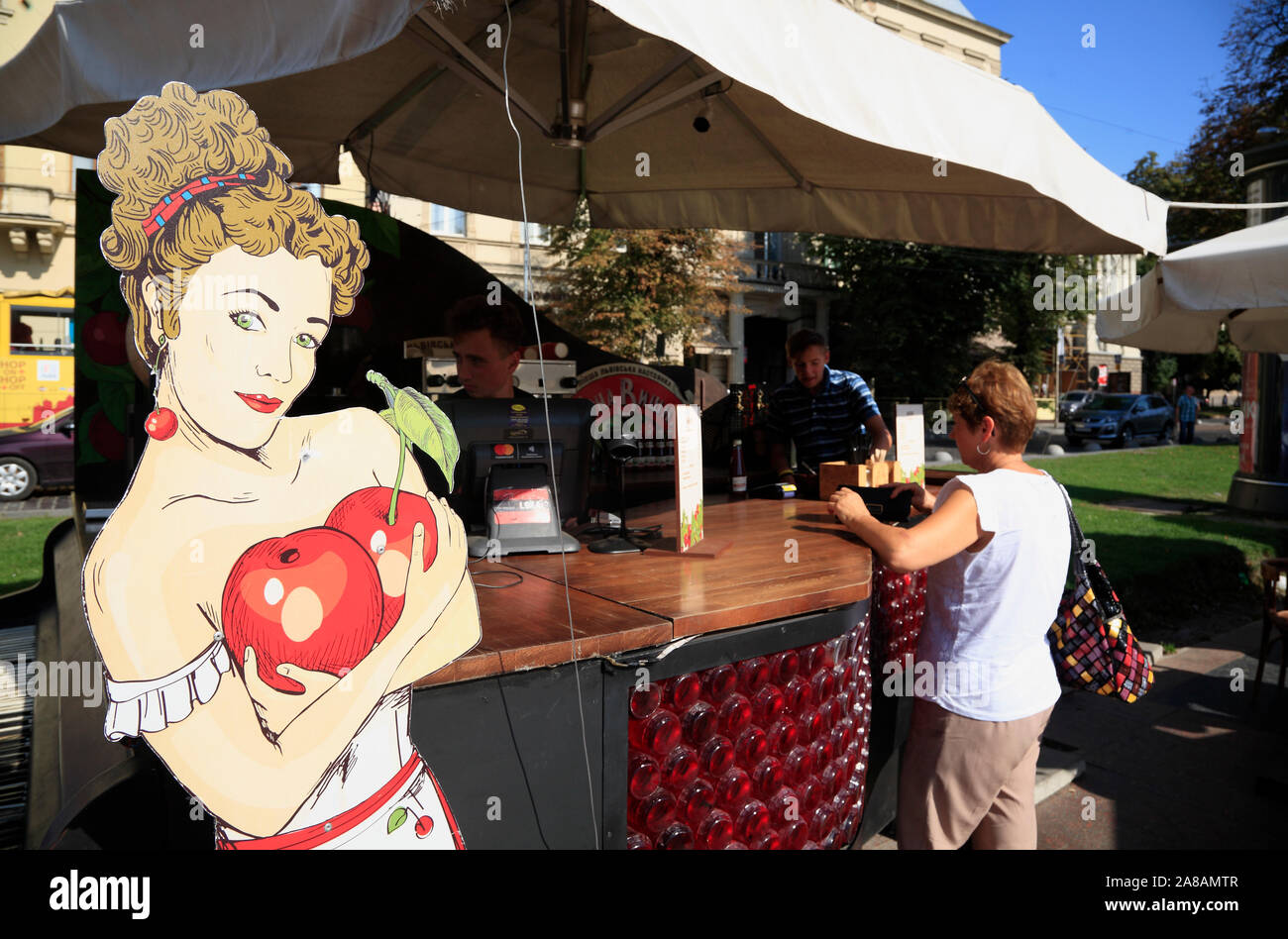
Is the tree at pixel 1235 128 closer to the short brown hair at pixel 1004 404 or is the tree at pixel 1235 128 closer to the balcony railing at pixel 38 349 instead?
the short brown hair at pixel 1004 404

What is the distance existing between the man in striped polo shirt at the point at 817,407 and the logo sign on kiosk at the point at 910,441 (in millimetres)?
456

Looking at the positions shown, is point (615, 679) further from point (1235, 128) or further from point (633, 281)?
point (1235, 128)

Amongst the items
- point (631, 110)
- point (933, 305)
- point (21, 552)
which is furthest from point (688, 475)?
point (933, 305)

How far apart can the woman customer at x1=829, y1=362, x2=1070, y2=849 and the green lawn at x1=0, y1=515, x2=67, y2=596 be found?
446 cm

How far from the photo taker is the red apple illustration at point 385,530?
159cm

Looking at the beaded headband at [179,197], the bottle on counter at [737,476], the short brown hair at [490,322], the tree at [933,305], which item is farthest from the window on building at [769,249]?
the beaded headband at [179,197]

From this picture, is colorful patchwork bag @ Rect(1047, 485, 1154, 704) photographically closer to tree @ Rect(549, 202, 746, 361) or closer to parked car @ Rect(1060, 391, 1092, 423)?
tree @ Rect(549, 202, 746, 361)

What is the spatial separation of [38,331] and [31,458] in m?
3.45

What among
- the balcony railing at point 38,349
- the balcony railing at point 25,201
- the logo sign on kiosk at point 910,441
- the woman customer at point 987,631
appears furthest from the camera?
the balcony railing at point 25,201

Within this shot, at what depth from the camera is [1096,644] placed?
2646 millimetres
